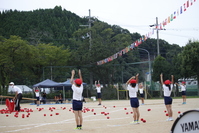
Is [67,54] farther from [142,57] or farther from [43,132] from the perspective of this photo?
[43,132]

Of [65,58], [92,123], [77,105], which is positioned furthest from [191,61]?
[77,105]

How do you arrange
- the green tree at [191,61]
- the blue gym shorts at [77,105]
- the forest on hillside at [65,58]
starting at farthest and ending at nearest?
the forest on hillside at [65,58] < the green tree at [191,61] < the blue gym shorts at [77,105]

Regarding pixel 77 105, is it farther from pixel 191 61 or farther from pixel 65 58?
pixel 65 58

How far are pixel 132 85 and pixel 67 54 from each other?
44821 mm

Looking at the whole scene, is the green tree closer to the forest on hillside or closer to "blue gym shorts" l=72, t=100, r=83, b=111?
the forest on hillside

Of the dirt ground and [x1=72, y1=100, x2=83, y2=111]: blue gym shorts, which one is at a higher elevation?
[x1=72, y1=100, x2=83, y2=111]: blue gym shorts

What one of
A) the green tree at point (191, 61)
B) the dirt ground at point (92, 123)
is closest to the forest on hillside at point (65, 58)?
Answer: the green tree at point (191, 61)

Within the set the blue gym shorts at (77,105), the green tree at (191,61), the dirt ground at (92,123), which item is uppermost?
the green tree at (191,61)

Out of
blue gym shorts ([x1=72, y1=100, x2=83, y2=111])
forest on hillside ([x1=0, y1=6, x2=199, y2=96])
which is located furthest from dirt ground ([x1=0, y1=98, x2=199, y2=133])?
forest on hillside ([x1=0, y1=6, x2=199, y2=96])

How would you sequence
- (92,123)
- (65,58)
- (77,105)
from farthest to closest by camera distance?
(65,58), (92,123), (77,105)

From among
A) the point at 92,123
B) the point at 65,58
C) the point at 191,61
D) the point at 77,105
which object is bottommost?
the point at 92,123

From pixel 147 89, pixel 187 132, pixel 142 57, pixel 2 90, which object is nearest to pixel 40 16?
pixel 142 57

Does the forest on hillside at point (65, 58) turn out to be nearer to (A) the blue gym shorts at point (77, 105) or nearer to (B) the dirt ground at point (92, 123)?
(B) the dirt ground at point (92, 123)

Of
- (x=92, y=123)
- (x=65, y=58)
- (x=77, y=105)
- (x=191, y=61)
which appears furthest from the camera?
(x=65, y=58)
